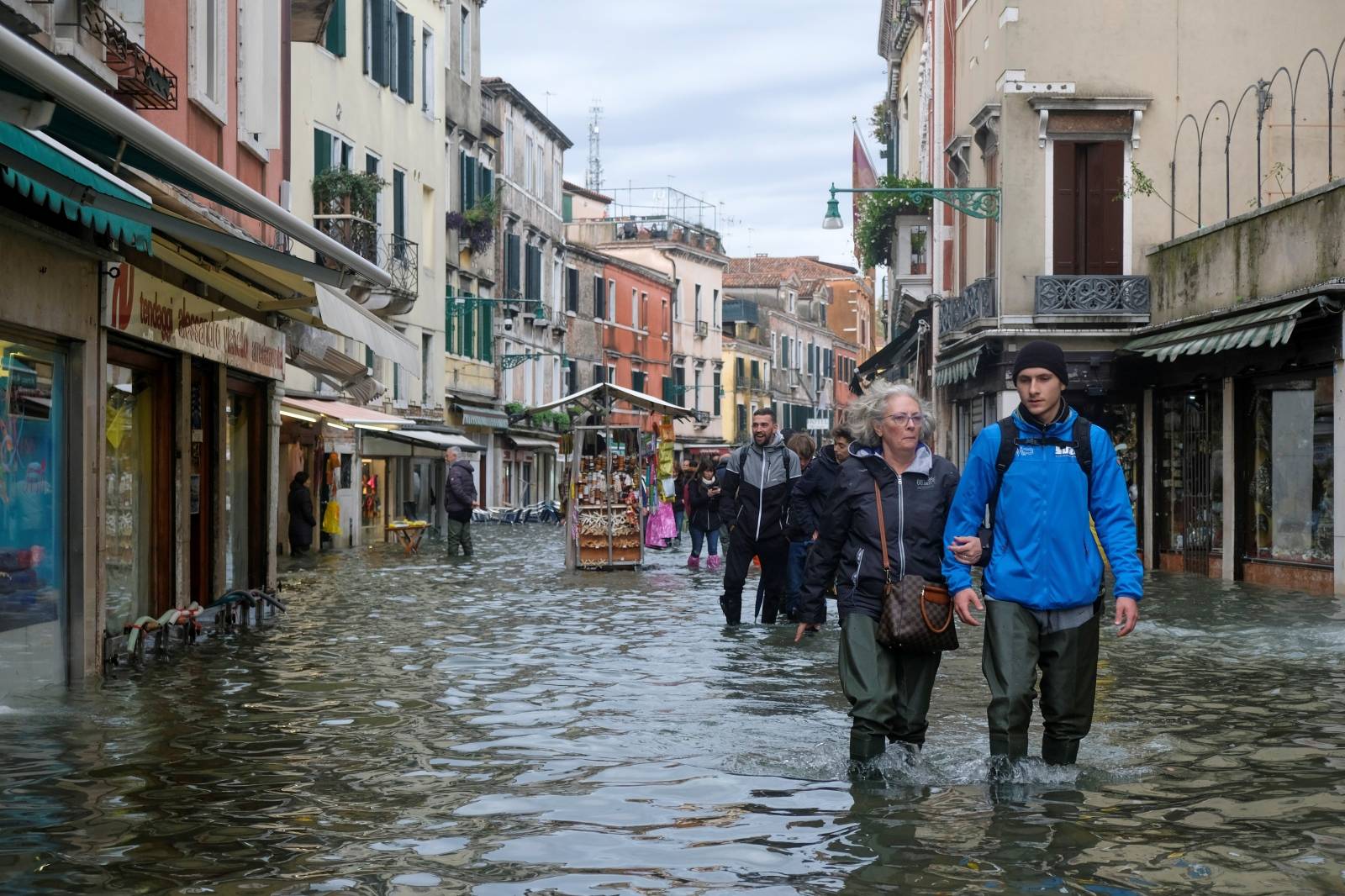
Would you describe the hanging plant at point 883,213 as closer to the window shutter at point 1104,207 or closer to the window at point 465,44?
the window shutter at point 1104,207

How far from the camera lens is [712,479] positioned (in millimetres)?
24953

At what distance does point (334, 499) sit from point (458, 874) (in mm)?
26868

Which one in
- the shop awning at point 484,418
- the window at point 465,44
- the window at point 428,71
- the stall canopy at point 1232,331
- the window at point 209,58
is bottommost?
the shop awning at point 484,418

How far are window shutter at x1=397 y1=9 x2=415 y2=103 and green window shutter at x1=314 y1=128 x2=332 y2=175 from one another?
5059 mm

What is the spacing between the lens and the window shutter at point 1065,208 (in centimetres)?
2572

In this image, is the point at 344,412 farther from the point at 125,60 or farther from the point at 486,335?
the point at 486,335

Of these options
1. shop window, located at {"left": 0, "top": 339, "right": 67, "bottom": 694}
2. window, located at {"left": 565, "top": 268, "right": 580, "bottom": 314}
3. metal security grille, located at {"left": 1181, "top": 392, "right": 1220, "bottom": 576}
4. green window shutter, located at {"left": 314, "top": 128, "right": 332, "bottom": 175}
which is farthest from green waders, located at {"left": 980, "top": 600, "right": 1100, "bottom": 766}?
window, located at {"left": 565, "top": 268, "right": 580, "bottom": 314}

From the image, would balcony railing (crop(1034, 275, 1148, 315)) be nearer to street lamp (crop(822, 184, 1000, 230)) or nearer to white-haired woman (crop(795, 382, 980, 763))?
street lamp (crop(822, 184, 1000, 230))

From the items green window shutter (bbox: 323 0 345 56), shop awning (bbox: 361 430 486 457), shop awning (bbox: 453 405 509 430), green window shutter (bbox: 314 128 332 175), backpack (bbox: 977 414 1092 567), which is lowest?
backpack (bbox: 977 414 1092 567)

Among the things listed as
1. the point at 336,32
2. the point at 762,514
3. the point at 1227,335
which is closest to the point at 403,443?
the point at 336,32

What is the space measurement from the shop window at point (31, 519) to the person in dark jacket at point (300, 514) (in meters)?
17.4

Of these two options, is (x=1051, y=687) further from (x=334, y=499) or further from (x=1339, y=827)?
→ (x=334, y=499)

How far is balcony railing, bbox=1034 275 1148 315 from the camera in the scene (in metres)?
25.0

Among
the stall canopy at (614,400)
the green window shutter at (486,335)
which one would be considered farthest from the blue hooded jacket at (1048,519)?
the green window shutter at (486,335)
